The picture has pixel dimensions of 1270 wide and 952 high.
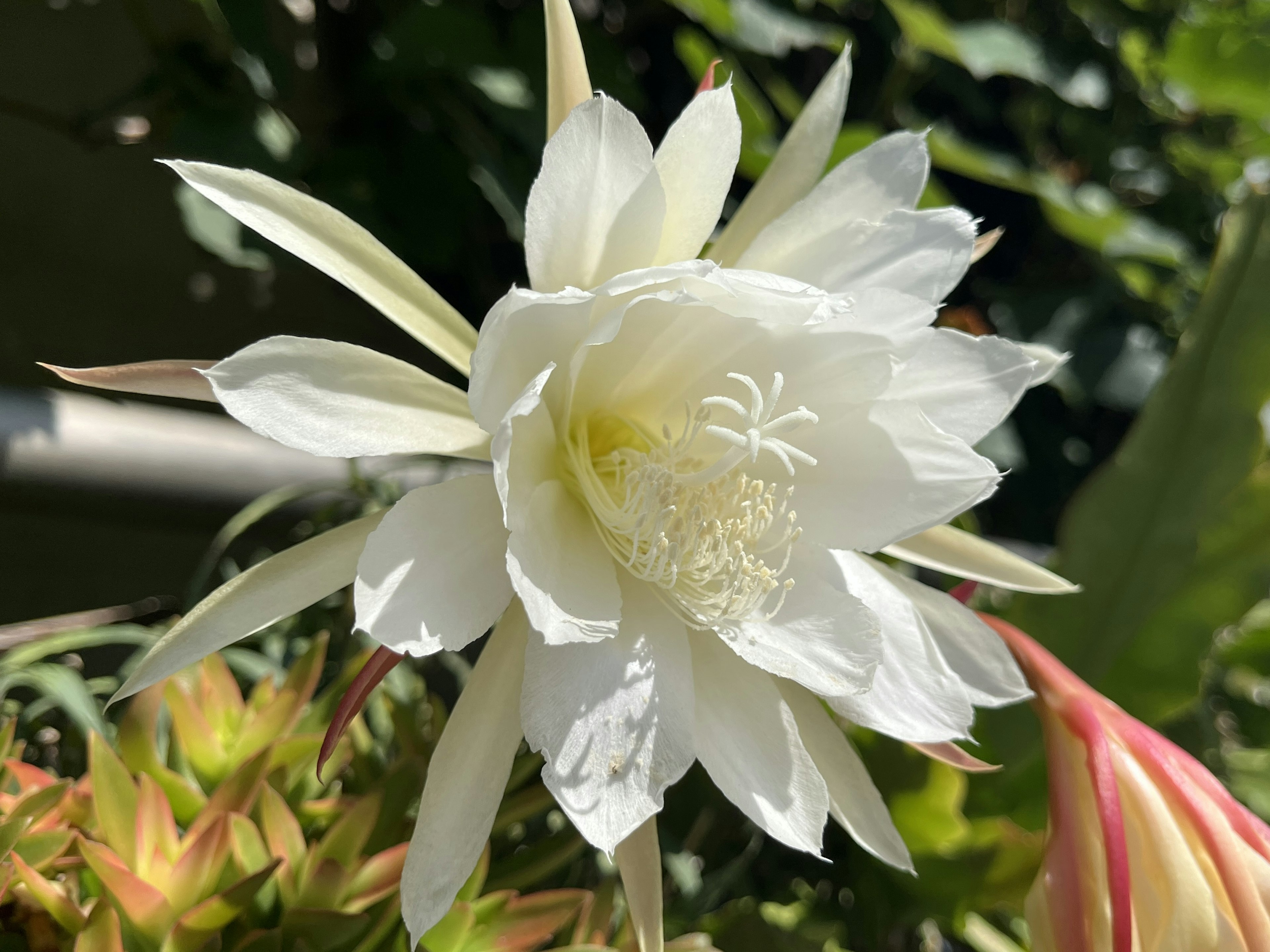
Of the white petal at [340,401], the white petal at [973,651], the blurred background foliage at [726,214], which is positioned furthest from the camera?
the blurred background foliage at [726,214]

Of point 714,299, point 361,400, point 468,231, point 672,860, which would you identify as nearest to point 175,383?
point 361,400

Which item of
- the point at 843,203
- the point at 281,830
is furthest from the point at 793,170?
the point at 281,830

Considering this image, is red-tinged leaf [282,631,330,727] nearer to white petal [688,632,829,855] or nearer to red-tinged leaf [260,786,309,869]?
red-tinged leaf [260,786,309,869]

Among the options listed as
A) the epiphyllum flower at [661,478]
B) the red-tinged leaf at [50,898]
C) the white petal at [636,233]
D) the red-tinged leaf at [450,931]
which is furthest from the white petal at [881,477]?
the red-tinged leaf at [50,898]

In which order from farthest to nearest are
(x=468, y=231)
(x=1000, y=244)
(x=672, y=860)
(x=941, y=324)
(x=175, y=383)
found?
(x=1000, y=244) → (x=468, y=231) → (x=941, y=324) → (x=672, y=860) → (x=175, y=383)

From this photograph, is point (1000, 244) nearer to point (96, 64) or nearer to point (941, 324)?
point (941, 324)

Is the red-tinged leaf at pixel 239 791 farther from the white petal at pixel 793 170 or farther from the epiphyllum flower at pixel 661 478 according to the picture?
the white petal at pixel 793 170

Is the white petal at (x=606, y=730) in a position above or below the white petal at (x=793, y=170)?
below
